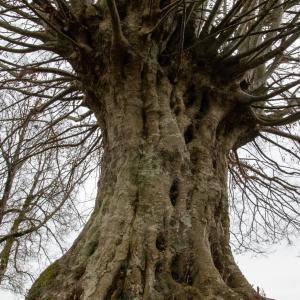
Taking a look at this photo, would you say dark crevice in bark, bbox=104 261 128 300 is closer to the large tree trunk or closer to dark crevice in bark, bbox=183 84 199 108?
the large tree trunk

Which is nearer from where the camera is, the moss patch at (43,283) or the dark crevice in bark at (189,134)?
the moss patch at (43,283)

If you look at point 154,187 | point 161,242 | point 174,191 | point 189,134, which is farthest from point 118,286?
point 189,134

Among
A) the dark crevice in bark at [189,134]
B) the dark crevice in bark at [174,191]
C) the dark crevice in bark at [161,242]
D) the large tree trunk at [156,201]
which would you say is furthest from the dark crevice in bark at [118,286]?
the dark crevice in bark at [189,134]

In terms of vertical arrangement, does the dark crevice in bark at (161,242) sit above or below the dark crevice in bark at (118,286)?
above

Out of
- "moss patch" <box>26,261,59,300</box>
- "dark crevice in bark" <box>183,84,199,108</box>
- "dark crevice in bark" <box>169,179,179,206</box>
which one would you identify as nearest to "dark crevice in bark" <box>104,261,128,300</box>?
"moss patch" <box>26,261,59,300</box>

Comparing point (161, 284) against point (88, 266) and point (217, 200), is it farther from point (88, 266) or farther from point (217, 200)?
point (217, 200)

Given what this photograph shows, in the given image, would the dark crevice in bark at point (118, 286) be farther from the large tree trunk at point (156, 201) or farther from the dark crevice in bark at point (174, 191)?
the dark crevice in bark at point (174, 191)

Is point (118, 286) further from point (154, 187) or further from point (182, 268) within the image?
point (154, 187)

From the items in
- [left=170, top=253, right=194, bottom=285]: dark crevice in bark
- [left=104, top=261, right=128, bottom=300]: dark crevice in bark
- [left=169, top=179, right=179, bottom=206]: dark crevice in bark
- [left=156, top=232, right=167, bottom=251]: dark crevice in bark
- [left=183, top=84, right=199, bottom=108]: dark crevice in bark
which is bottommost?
[left=104, top=261, right=128, bottom=300]: dark crevice in bark

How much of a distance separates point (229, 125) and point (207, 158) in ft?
2.71

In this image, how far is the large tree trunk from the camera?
2.75 m

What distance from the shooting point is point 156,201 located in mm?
3121

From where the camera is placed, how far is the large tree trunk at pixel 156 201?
275 centimetres

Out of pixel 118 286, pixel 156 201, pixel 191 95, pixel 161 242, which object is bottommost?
pixel 118 286
